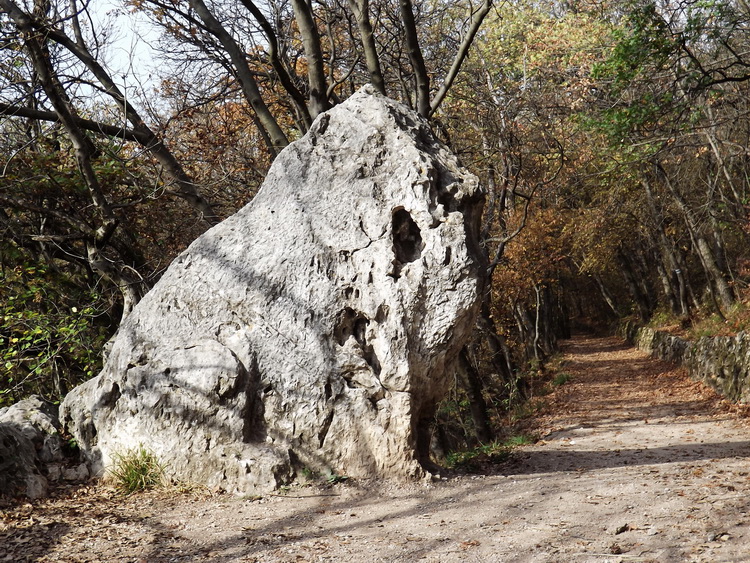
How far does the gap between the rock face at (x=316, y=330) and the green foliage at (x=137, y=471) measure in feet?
0.35

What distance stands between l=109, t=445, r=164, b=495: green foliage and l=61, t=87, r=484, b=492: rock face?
0.11 meters

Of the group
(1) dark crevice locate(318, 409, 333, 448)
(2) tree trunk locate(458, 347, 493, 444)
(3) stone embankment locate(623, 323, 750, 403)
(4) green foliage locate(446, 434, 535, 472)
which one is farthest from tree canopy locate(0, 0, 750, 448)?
(1) dark crevice locate(318, 409, 333, 448)

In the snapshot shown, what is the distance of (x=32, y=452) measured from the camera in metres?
6.78

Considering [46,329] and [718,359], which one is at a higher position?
[46,329]

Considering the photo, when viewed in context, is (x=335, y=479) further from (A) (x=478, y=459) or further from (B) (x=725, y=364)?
(B) (x=725, y=364)

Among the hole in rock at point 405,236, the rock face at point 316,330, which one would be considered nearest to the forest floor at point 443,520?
the rock face at point 316,330

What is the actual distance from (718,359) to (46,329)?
12.7 metres

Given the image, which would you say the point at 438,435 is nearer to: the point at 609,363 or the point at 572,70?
the point at 572,70

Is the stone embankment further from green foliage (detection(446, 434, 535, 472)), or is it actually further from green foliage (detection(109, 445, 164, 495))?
green foliage (detection(109, 445, 164, 495))

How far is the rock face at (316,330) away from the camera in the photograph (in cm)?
630

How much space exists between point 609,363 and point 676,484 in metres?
17.7

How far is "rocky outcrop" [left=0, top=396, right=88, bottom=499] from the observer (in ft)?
20.6

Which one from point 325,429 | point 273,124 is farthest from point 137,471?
point 273,124

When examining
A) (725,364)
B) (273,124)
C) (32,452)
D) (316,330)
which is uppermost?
(273,124)
